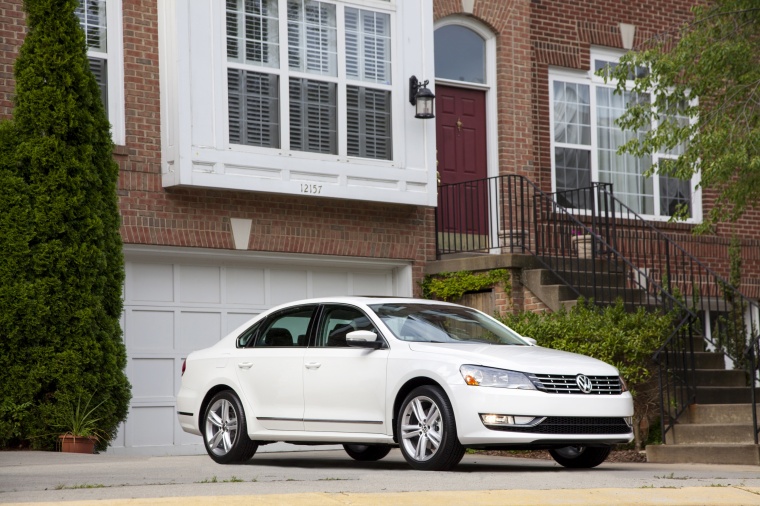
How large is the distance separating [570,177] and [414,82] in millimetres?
3630

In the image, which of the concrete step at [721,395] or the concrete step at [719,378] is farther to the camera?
the concrete step at [719,378]

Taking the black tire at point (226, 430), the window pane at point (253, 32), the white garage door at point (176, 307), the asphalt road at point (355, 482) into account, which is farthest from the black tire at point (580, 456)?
the window pane at point (253, 32)

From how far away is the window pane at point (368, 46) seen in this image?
642 inches

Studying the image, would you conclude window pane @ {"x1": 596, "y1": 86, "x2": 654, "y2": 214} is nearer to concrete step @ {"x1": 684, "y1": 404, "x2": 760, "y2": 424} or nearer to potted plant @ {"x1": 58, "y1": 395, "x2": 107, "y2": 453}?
concrete step @ {"x1": 684, "y1": 404, "x2": 760, "y2": 424}

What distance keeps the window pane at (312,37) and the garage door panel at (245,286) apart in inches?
105

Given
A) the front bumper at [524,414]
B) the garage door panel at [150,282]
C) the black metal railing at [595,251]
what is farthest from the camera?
the garage door panel at [150,282]

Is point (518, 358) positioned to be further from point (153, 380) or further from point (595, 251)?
point (595, 251)

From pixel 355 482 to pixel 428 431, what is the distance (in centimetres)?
140

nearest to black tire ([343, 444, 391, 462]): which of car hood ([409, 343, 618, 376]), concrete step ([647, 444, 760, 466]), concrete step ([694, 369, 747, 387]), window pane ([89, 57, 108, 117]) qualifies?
car hood ([409, 343, 618, 376])

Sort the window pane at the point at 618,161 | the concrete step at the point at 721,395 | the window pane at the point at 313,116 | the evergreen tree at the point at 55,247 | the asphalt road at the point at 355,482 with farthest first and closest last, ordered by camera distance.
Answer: the window pane at the point at 618,161
the window pane at the point at 313,116
the concrete step at the point at 721,395
the evergreen tree at the point at 55,247
the asphalt road at the point at 355,482

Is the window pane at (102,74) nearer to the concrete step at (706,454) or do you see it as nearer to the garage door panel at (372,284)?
the garage door panel at (372,284)

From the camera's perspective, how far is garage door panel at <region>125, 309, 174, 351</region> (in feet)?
48.8

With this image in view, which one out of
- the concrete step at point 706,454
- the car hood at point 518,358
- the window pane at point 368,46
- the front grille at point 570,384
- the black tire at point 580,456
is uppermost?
the window pane at point 368,46

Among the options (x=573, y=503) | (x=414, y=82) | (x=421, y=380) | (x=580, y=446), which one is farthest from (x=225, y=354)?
(x=414, y=82)
